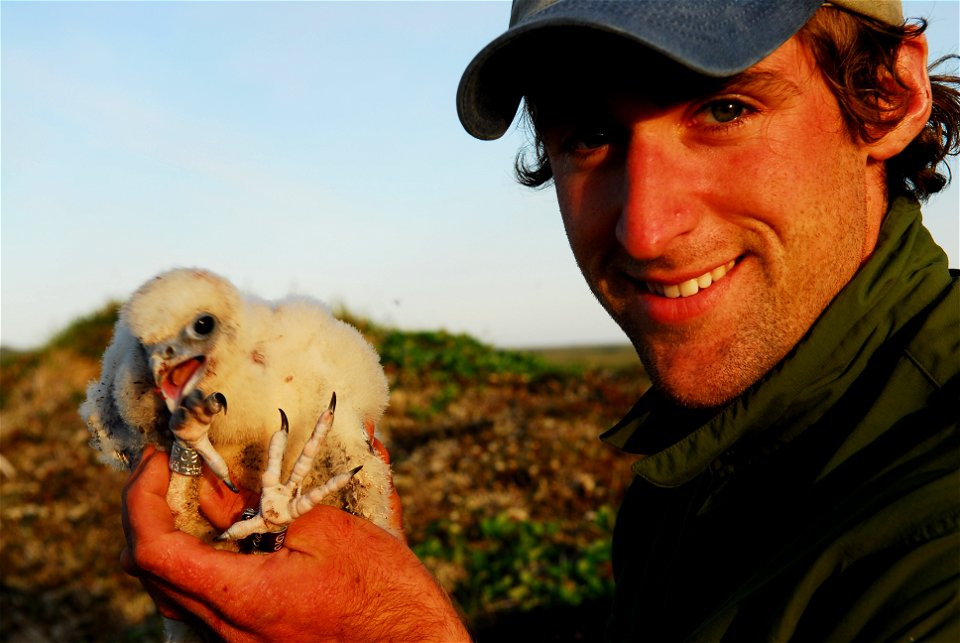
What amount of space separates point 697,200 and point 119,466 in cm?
246

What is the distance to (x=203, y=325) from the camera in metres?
3.01

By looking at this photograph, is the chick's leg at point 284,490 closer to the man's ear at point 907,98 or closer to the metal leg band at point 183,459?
the metal leg band at point 183,459

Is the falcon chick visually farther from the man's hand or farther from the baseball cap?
the baseball cap

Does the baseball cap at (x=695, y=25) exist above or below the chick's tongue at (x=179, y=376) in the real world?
above

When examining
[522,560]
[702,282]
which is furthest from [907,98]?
[522,560]

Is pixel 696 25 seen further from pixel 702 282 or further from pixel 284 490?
pixel 284 490

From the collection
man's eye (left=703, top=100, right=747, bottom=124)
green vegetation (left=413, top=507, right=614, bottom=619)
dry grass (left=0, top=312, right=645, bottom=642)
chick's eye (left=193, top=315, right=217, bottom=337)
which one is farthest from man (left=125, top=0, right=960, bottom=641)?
green vegetation (left=413, top=507, right=614, bottom=619)

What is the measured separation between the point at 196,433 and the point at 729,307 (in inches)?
69.2

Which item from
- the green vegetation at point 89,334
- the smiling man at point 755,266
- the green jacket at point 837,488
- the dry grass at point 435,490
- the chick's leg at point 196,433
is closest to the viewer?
the green jacket at point 837,488

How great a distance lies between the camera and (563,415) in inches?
401

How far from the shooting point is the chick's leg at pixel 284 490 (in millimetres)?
2951

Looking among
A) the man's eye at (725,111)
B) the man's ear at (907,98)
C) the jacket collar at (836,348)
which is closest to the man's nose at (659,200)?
the man's eye at (725,111)

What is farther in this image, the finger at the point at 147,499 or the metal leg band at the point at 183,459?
the metal leg band at the point at 183,459

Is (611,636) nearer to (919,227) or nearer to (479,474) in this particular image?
(919,227)
